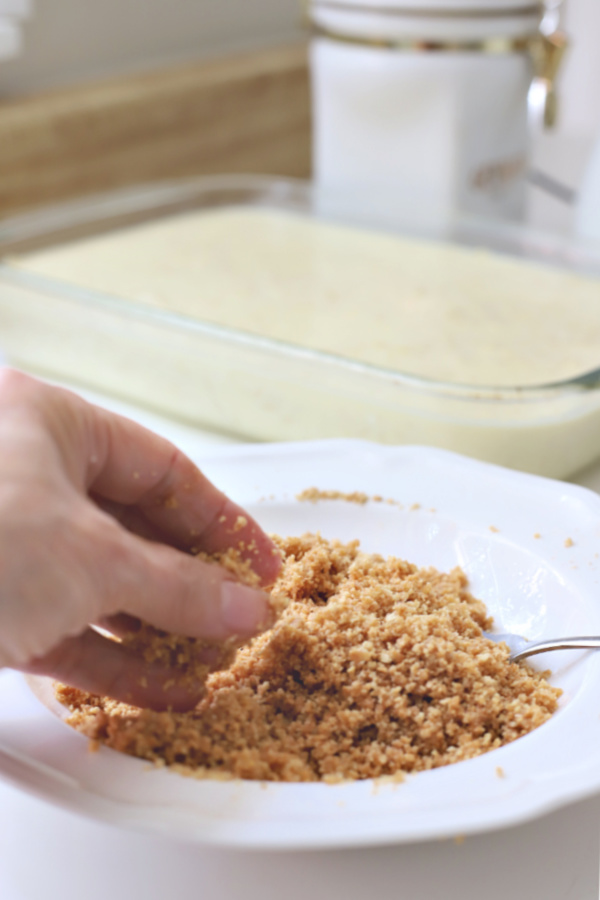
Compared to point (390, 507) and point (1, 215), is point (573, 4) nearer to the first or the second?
point (1, 215)

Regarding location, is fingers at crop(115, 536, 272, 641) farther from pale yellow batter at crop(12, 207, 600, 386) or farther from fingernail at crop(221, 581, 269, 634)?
pale yellow batter at crop(12, 207, 600, 386)

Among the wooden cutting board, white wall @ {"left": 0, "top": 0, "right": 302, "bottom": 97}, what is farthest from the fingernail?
white wall @ {"left": 0, "top": 0, "right": 302, "bottom": 97}

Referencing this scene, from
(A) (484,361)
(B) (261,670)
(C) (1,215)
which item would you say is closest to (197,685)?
(B) (261,670)

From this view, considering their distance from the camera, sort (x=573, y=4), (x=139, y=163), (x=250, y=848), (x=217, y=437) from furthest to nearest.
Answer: (x=573, y=4), (x=139, y=163), (x=217, y=437), (x=250, y=848)

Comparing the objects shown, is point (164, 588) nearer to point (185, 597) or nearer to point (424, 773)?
point (185, 597)

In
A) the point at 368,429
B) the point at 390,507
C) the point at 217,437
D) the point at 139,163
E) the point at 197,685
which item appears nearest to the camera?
the point at 197,685

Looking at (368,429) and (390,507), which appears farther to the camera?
(368,429)

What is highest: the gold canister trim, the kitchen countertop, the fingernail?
the gold canister trim
